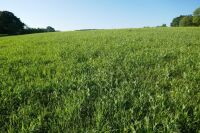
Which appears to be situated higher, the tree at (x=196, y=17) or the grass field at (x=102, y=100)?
the tree at (x=196, y=17)

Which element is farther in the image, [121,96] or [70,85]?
[70,85]

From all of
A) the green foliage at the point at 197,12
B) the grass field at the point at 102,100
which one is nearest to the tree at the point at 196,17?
the green foliage at the point at 197,12

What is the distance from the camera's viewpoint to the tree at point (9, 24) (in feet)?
272

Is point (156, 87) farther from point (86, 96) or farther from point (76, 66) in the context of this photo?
point (76, 66)

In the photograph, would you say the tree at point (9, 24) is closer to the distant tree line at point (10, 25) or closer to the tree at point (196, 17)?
the distant tree line at point (10, 25)

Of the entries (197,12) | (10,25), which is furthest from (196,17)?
(10,25)

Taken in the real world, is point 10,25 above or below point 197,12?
below

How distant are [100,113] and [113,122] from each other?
0.29 meters

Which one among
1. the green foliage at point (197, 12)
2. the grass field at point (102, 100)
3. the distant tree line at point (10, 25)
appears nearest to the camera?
the grass field at point (102, 100)

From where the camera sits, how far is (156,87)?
4992 mm

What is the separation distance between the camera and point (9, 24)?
84812 millimetres

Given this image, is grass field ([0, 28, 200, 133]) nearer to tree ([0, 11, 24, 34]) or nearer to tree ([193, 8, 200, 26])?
tree ([0, 11, 24, 34])

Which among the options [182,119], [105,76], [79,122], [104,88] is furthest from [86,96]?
[182,119]

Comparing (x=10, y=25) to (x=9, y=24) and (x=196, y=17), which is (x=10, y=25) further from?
(x=196, y=17)
